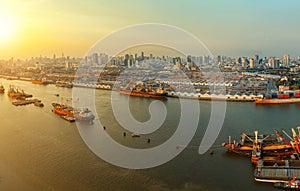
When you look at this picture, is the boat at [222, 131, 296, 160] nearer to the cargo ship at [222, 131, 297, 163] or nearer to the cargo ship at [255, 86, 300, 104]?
the cargo ship at [222, 131, 297, 163]

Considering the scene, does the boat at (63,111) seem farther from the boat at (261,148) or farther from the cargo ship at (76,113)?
the boat at (261,148)

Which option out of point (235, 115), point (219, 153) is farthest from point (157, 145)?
point (235, 115)

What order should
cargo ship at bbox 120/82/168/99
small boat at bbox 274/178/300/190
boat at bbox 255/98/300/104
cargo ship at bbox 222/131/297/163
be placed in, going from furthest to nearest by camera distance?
1. cargo ship at bbox 120/82/168/99
2. boat at bbox 255/98/300/104
3. cargo ship at bbox 222/131/297/163
4. small boat at bbox 274/178/300/190

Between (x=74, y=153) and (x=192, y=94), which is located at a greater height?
(x=192, y=94)

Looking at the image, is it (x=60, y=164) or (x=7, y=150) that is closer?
(x=60, y=164)

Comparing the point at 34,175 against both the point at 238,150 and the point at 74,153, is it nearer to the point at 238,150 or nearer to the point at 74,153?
the point at 74,153

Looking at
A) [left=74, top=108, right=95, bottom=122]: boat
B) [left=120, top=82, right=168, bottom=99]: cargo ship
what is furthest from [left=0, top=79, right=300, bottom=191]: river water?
[left=120, top=82, right=168, bottom=99]: cargo ship
